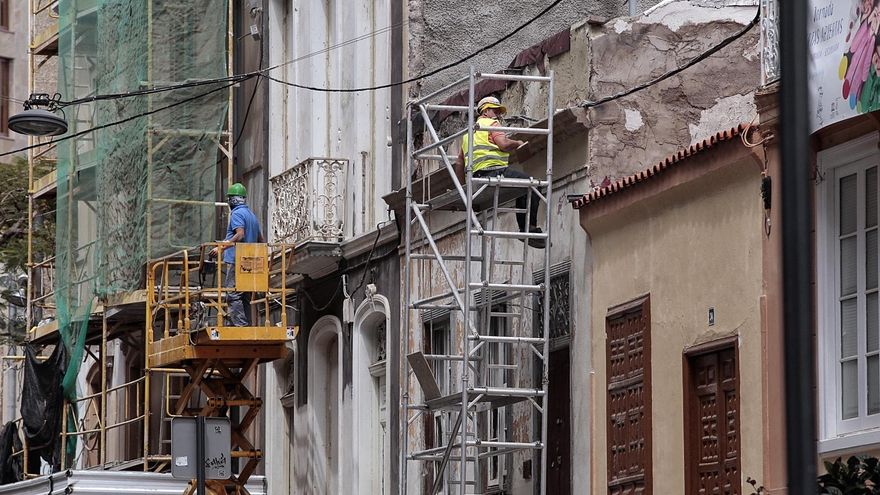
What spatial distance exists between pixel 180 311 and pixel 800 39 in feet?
57.7

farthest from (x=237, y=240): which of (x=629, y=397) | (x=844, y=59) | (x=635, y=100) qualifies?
(x=844, y=59)

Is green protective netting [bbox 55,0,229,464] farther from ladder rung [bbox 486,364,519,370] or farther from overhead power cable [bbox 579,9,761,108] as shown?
overhead power cable [bbox 579,9,761,108]

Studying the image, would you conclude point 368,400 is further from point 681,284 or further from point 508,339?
point 681,284

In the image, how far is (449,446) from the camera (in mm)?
20031

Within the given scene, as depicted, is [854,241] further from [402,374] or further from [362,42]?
[362,42]

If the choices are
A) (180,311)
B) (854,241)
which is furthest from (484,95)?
(854,241)

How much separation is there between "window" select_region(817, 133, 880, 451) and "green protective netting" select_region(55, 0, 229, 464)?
1482 centimetres

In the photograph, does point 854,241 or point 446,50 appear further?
point 446,50

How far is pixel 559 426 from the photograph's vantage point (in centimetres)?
2012

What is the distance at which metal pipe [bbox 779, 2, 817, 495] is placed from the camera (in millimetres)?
8078

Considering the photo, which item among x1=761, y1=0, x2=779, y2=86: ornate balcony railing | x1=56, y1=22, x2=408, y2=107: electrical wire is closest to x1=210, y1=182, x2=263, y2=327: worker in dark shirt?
x1=56, y1=22, x2=408, y2=107: electrical wire

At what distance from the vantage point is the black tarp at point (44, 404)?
31.4 metres

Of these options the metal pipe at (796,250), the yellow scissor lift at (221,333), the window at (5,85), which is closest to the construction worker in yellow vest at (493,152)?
the yellow scissor lift at (221,333)

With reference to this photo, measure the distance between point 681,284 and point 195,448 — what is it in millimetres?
4171
